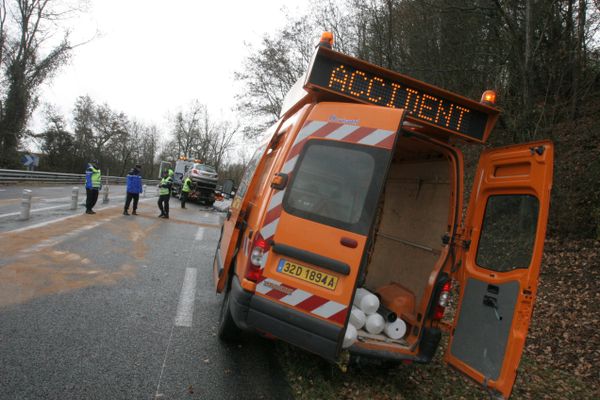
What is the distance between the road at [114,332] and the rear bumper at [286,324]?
1.90 feet

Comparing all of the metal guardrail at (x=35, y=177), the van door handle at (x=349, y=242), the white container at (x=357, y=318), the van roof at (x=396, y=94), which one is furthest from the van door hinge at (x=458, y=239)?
the metal guardrail at (x=35, y=177)

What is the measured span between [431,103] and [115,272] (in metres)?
5.43

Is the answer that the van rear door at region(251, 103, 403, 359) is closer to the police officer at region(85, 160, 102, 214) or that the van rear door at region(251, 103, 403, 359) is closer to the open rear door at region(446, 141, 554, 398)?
the open rear door at region(446, 141, 554, 398)

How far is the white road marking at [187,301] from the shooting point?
499 cm

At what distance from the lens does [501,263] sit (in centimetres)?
383

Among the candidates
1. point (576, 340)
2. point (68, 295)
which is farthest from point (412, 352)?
point (68, 295)

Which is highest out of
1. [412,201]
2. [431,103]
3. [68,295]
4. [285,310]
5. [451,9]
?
[451,9]

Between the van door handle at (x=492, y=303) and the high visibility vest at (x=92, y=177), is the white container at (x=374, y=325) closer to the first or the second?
the van door handle at (x=492, y=303)

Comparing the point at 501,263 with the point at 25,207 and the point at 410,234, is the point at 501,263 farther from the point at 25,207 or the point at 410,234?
the point at 25,207

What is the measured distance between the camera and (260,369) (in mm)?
4035

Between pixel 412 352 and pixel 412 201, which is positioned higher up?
pixel 412 201

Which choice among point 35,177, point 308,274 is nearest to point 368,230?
point 308,274

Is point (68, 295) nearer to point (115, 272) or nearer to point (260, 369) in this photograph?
point (115, 272)

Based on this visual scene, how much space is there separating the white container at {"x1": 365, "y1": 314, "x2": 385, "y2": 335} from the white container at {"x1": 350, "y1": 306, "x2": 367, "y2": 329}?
0.05m
